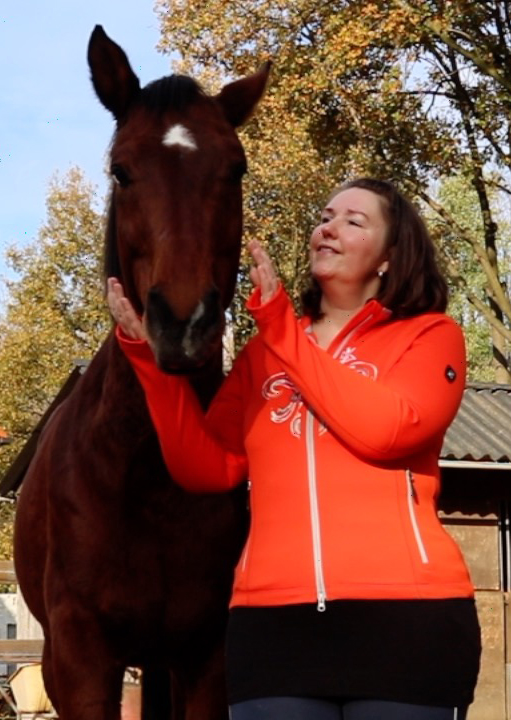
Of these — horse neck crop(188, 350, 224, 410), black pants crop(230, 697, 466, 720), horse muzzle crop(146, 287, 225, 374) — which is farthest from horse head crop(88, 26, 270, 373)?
black pants crop(230, 697, 466, 720)

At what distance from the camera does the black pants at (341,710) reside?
2600 mm

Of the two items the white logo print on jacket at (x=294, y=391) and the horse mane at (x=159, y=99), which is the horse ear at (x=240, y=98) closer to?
the horse mane at (x=159, y=99)

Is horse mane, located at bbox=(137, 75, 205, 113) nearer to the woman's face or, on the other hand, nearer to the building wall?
the woman's face

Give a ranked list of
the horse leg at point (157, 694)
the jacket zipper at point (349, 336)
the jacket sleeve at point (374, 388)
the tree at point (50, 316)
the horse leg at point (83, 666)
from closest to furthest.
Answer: the jacket sleeve at point (374, 388), the jacket zipper at point (349, 336), the horse leg at point (83, 666), the horse leg at point (157, 694), the tree at point (50, 316)

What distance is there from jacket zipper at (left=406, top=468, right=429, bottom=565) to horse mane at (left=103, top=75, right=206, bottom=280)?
116 centimetres

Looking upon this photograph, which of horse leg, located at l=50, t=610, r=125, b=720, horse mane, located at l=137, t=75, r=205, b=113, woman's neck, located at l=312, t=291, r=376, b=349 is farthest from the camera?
horse leg, located at l=50, t=610, r=125, b=720

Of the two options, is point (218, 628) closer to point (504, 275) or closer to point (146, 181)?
point (146, 181)

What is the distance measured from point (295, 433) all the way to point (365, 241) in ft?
1.71

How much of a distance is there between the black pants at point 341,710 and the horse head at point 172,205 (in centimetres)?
76

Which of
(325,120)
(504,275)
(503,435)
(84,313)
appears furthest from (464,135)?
(504,275)

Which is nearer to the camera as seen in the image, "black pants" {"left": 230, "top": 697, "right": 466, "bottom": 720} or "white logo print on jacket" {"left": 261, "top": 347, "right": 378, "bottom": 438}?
"black pants" {"left": 230, "top": 697, "right": 466, "bottom": 720}

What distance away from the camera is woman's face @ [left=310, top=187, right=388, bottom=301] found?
9.93 ft

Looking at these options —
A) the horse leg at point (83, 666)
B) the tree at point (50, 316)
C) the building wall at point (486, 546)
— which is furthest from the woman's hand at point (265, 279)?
the tree at point (50, 316)

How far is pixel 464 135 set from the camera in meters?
17.0
